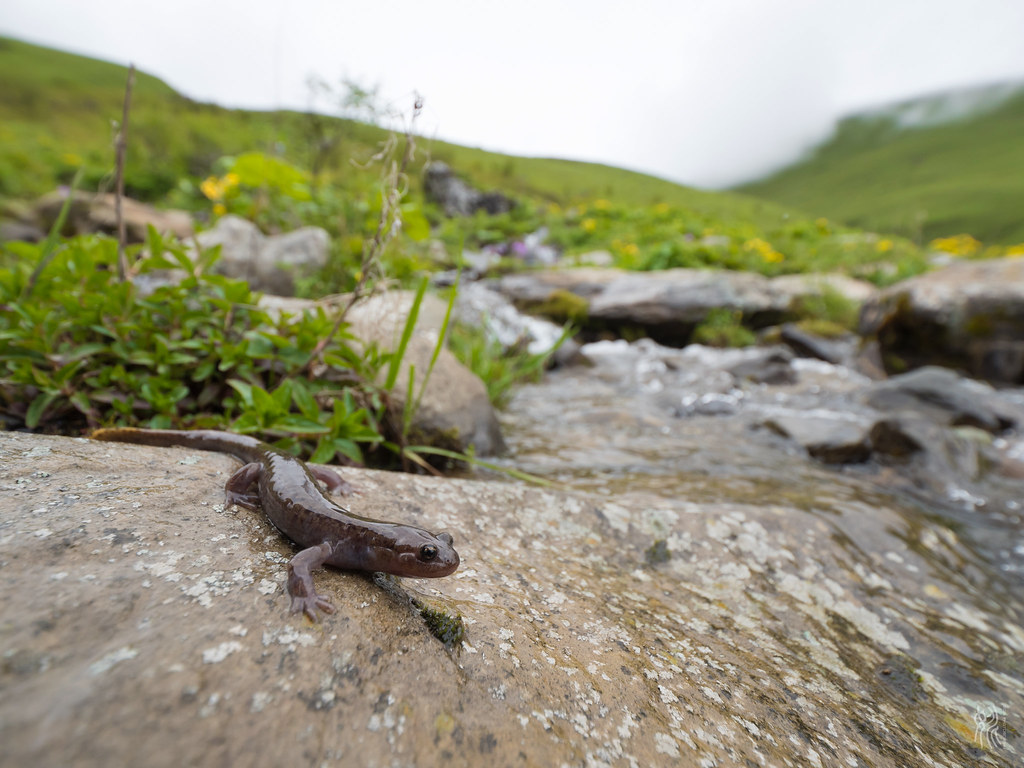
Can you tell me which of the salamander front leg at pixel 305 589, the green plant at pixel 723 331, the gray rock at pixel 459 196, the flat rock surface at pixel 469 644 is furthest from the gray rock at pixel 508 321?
the gray rock at pixel 459 196

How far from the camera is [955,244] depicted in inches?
771

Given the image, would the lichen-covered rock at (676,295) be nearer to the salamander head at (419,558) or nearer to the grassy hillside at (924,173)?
the salamander head at (419,558)

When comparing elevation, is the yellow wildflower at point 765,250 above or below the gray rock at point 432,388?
above

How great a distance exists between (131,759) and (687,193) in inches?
1504

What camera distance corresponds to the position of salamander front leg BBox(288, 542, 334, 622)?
4.10 ft

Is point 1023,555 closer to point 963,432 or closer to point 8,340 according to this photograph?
point 963,432

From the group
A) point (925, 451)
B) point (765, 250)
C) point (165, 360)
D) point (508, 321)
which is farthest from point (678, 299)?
point (165, 360)

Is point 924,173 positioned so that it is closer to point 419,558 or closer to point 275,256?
point 275,256

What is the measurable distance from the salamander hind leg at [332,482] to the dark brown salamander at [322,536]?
26 cm

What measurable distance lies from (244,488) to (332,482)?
1.20 ft

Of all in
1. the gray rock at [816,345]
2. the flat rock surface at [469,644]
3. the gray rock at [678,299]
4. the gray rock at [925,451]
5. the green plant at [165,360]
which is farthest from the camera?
the gray rock at [678,299]

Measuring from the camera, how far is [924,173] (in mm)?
96812

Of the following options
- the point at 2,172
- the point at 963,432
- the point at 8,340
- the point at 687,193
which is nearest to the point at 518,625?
the point at 8,340

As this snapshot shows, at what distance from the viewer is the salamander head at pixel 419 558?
1.49m
